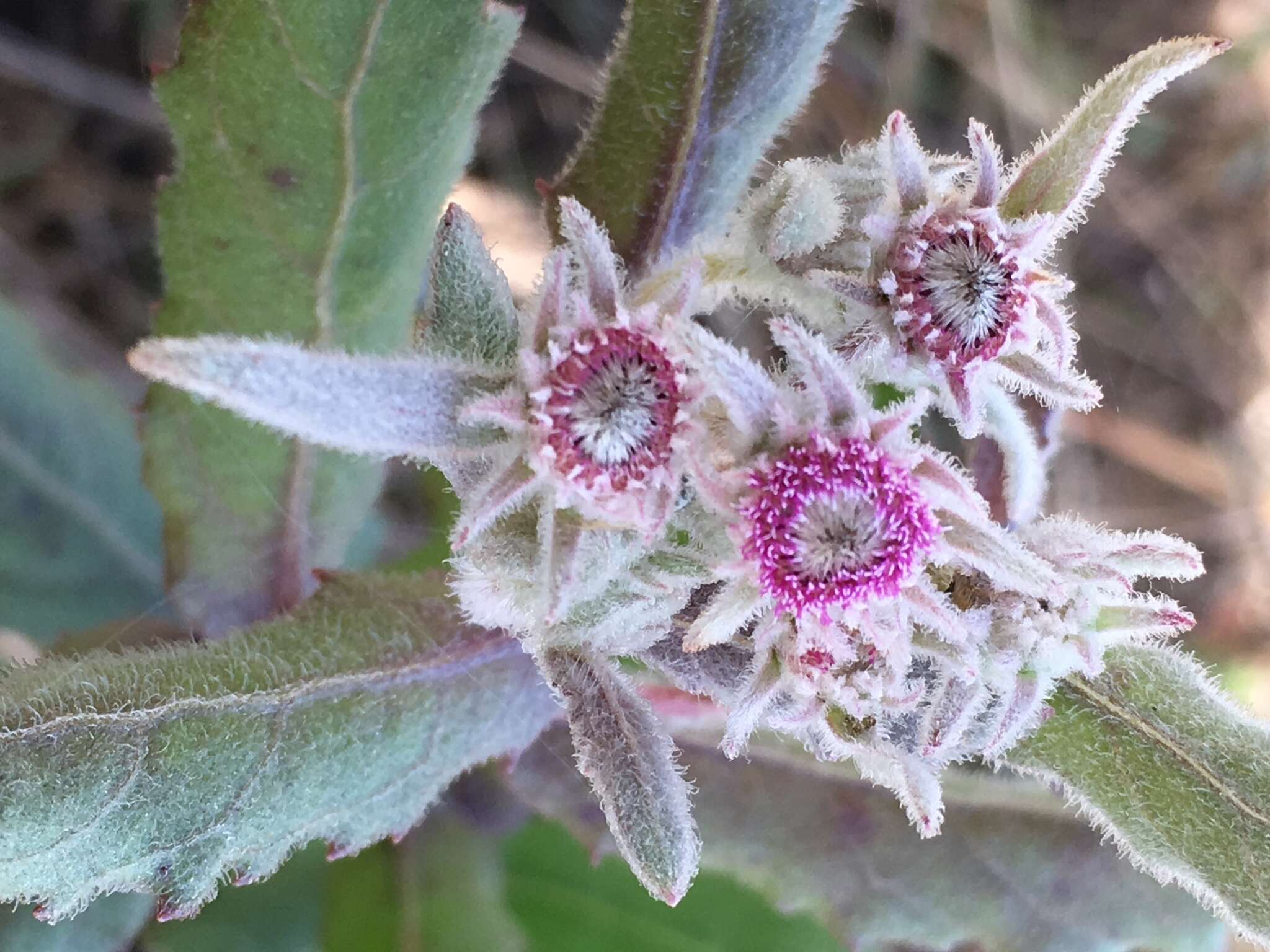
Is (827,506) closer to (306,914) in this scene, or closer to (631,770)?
(631,770)

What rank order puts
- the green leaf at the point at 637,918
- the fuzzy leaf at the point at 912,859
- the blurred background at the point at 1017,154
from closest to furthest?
the fuzzy leaf at the point at 912,859
the green leaf at the point at 637,918
the blurred background at the point at 1017,154

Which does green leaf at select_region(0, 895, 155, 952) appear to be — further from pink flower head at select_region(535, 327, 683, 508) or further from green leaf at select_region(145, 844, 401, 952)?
pink flower head at select_region(535, 327, 683, 508)

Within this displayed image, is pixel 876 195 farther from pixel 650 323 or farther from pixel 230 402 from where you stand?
pixel 230 402

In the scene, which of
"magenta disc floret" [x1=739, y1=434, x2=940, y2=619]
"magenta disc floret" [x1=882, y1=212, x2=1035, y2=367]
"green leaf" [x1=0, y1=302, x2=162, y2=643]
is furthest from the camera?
"green leaf" [x1=0, y1=302, x2=162, y2=643]

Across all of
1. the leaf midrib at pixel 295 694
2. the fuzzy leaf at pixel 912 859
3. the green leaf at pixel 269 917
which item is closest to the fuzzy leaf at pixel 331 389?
the leaf midrib at pixel 295 694

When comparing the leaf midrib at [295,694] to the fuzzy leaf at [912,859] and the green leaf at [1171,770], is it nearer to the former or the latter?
the fuzzy leaf at [912,859]

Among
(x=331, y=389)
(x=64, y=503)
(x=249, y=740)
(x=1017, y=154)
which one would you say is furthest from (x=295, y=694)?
(x=1017, y=154)

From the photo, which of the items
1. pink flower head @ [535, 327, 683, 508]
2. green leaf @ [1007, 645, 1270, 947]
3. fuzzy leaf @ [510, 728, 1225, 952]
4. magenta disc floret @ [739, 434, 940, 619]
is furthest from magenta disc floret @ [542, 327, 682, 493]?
fuzzy leaf @ [510, 728, 1225, 952]
